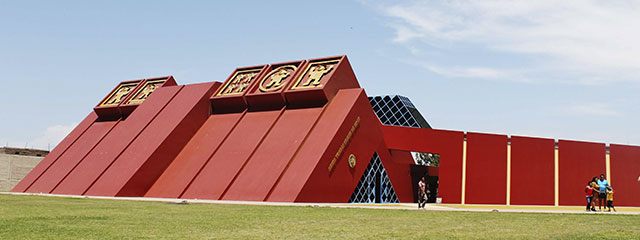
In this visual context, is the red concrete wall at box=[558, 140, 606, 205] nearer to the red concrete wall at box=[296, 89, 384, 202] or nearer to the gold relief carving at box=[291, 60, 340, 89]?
the red concrete wall at box=[296, 89, 384, 202]

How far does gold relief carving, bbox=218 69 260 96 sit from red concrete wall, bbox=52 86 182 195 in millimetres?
3351

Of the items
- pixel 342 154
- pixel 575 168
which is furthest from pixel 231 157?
pixel 575 168

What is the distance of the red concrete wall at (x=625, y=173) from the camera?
103 ft

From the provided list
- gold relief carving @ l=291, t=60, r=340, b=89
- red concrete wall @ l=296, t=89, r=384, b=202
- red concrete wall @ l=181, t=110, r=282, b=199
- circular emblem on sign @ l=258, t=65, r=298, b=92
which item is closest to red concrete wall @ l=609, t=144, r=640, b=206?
red concrete wall @ l=296, t=89, r=384, b=202

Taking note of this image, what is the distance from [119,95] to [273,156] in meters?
14.8

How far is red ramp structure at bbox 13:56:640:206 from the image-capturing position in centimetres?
2502

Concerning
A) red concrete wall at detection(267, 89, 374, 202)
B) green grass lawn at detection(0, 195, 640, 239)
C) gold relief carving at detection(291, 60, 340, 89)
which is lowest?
green grass lawn at detection(0, 195, 640, 239)

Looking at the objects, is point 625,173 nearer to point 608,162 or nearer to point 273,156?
point 608,162

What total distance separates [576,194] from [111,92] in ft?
84.1

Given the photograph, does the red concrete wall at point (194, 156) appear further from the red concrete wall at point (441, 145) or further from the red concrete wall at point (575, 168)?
the red concrete wall at point (575, 168)

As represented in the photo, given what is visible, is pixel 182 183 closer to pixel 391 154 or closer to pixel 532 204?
pixel 391 154

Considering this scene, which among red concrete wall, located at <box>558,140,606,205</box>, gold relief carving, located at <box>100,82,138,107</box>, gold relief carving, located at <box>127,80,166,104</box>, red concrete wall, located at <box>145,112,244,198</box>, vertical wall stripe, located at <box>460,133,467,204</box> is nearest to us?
red concrete wall, located at <box>145,112,244,198</box>

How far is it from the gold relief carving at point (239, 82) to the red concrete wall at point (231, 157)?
1.92m

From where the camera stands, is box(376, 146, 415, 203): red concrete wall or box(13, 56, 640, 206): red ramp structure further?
box(376, 146, 415, 203): red concrete wall
